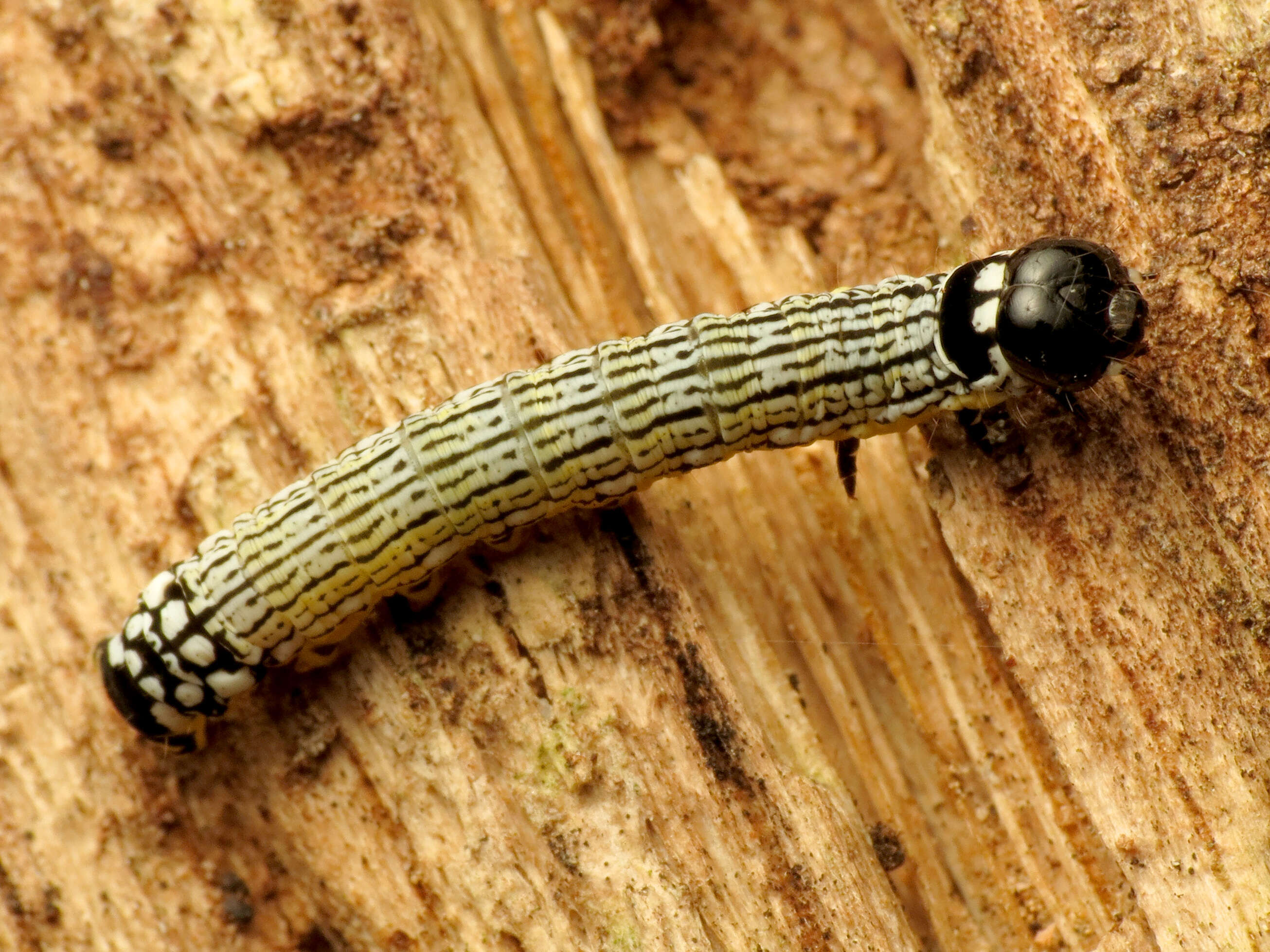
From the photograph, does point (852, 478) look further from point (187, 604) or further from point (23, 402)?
point (23, 402)

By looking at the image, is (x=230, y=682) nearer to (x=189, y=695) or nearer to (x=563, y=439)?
(x=189, y=695)

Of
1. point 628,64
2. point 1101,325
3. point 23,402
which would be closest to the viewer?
point 1101,325

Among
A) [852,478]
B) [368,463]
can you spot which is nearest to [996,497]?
[852,478]

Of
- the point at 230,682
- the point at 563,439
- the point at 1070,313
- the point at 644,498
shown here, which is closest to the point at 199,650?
the point at 230,682

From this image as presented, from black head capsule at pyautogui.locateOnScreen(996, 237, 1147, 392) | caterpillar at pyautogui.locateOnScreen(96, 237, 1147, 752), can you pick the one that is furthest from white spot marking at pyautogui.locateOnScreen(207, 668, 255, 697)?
black head capsule at pyautogui.locateOnScreen(996, 237, 1147, 392)

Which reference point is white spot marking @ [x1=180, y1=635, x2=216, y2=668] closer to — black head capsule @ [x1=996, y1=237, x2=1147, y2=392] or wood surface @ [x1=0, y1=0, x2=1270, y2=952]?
wood surface @ [x1=0, y1=0, x2=1270, y2=952]

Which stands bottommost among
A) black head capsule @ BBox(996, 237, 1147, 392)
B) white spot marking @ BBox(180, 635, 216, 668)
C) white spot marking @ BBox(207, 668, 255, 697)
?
black head capsule @ BBox(996, 237, 1147, 392)
